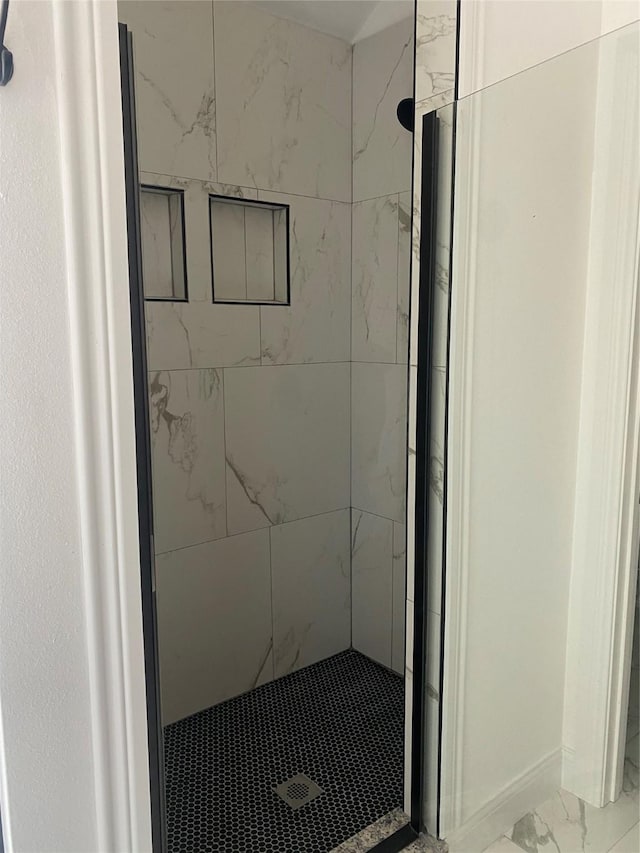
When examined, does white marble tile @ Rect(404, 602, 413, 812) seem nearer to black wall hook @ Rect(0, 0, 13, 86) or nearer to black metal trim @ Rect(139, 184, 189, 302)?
black metal trim @ Rect(139, 184, 189, 302)

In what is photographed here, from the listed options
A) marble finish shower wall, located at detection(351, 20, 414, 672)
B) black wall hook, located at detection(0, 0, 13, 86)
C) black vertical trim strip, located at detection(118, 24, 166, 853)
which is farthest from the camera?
marble finish shower wall, located at detection(351, 20, 414, 672)

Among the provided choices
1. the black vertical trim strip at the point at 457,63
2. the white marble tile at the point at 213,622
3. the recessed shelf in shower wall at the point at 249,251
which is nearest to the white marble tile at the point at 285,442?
the white marble tile at the point at 213,622

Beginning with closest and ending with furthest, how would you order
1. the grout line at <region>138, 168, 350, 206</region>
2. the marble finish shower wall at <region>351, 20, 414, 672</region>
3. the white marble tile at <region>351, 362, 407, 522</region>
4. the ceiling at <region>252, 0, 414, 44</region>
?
the grout line at <region>138, 168, 350, 206</region>, the ceiling at <region>252, 0, 414, 44</region>, the marble finish shower wall at <region>351, 20, 414, 672</region>, the white marble tile at <region>351, 362, 407, 522</region>

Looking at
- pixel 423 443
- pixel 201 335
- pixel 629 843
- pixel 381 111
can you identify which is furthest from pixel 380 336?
pixel 629 843

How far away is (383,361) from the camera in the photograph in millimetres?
2230

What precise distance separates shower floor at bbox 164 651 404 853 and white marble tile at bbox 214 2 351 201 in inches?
65.2

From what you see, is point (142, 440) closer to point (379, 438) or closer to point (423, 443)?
point (423, 443)

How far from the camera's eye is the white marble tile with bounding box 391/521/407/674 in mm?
2260

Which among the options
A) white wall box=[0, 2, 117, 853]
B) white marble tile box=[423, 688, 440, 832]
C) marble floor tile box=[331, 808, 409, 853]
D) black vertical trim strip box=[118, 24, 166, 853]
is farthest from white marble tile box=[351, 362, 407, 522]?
white wall box=[0, 2, 117, 853]

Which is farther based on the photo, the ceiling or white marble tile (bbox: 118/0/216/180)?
the ceiling

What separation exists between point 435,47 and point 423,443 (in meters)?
0.84

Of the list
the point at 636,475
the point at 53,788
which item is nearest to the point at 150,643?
the point at 53,788

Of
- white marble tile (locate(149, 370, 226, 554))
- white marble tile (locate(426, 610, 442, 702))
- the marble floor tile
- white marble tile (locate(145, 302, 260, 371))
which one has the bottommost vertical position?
the marble floor tile

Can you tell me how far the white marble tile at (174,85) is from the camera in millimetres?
1765
